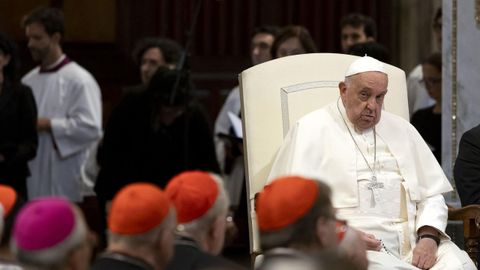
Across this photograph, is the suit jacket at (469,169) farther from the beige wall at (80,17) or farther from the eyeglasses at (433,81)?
the beige wall at (80,17)

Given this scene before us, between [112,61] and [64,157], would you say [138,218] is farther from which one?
[112,61]

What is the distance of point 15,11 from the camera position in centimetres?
1415

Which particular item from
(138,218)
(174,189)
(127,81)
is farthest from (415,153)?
(127,81)

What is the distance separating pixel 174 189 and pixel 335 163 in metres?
2.16

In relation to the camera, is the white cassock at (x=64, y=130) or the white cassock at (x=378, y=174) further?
the white cassock at (x=64, y=130)

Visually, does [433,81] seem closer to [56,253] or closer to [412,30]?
[412,30]

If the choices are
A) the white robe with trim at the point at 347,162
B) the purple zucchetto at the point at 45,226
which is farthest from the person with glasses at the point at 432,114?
the purple zucchetto at the point at 45,226

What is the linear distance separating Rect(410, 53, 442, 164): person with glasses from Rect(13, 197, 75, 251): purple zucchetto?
5562mm

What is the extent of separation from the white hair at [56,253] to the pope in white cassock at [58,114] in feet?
20.0

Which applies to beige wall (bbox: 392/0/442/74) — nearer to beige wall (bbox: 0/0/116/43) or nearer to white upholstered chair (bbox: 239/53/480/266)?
beige wall (bbox: 0/0/116/43)

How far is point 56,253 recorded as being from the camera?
5.34 metres

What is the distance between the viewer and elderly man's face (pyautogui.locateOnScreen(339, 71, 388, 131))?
8.22 meters

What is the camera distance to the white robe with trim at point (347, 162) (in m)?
8.29

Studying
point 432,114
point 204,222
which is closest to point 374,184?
point 204,222
